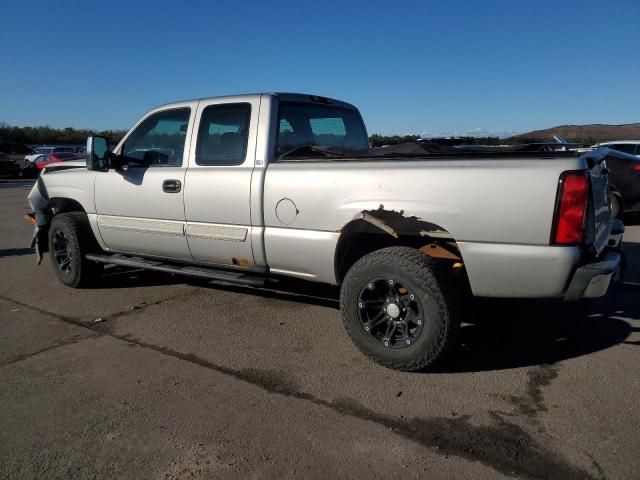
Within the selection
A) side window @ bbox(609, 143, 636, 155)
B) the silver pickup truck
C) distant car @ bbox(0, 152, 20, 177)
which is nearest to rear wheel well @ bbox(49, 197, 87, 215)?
the silver pickup truck

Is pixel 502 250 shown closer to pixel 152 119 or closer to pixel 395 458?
pixel 395 458

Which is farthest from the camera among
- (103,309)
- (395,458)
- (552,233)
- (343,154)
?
(103,309)

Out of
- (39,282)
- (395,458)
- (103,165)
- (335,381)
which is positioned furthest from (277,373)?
(39,282)

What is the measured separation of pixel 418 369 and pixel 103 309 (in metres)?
3.29

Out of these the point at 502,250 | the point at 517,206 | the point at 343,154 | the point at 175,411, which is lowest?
the point at 175,411

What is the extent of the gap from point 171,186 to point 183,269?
799 millimetres

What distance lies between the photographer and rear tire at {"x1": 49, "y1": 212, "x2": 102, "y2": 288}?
19.0 feet

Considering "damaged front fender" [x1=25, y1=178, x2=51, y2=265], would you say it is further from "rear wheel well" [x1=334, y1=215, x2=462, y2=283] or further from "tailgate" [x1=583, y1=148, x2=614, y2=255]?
"tailgate" [x1=583, y1=148, x2=614, y2=255]

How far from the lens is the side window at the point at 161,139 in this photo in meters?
5.08

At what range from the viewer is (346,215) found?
12.8ft

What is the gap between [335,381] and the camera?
3.64 meters

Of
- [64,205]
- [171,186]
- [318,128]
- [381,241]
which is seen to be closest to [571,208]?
[381,241]

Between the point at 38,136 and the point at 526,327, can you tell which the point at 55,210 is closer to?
the point at 526,327

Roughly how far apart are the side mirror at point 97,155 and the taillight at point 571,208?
4.24m
